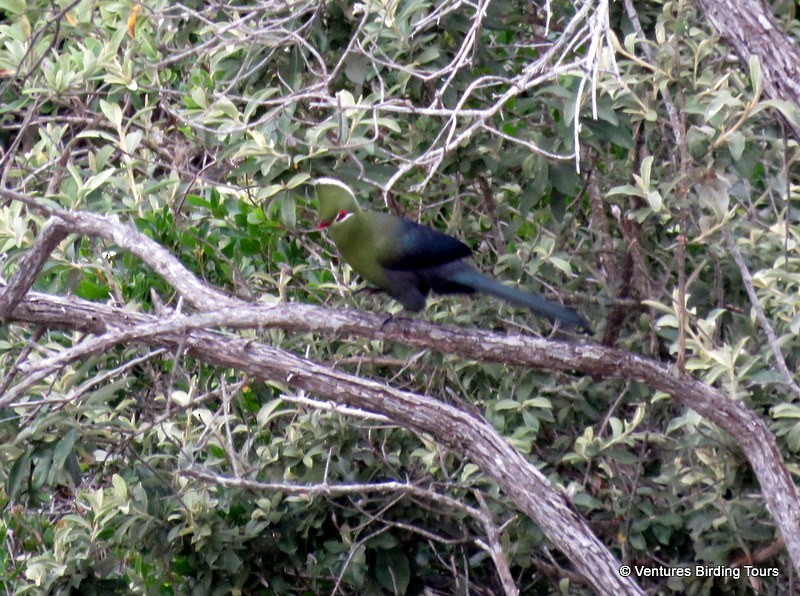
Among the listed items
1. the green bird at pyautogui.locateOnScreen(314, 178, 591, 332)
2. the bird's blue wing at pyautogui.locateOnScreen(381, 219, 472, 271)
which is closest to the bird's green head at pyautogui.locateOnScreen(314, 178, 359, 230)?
the green bird at pyautogui.locateOnScreen(314, 178, 591, 332)

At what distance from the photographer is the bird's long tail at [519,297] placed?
10.9ft

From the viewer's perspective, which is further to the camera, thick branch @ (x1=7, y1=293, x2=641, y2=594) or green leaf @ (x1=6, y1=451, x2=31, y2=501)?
green leaf @ (x1=6, y1=451, x2=31, y2=501)

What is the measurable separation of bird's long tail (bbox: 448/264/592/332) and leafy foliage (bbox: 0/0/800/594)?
0.17 meters

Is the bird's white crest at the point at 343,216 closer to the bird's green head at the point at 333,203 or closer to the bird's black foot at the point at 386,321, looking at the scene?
the bird's green head at the point at 333,203

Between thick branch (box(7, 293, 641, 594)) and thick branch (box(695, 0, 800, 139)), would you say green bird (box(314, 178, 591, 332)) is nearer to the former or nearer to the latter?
Answer: thick branch (box(7, 293, 641, 594))

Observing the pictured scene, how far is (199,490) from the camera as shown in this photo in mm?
3775

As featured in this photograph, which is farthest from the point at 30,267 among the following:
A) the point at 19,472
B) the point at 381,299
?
the point at 381,299

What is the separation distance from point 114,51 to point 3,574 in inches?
87.9

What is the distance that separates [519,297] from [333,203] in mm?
732

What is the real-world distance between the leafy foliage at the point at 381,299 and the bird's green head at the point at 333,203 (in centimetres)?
9

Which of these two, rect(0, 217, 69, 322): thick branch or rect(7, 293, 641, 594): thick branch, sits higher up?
rect(0, 217, 69, 322): thick branch

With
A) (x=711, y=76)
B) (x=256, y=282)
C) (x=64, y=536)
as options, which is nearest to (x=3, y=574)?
(x=64, y=536)

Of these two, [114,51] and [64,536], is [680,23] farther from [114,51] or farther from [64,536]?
[64,536]

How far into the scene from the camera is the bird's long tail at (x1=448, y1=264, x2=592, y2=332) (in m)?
3.31
